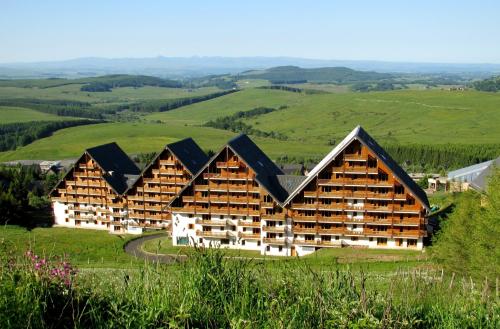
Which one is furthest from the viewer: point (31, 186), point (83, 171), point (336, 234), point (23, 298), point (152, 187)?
point (31, 186)

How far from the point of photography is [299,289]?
14508mm

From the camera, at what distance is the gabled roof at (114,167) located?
74.5 meters

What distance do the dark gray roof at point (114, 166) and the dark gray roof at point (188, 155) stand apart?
29.6 feet

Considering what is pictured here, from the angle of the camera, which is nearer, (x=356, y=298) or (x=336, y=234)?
(x=356, y=298)

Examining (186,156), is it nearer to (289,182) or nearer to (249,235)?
(249,235)

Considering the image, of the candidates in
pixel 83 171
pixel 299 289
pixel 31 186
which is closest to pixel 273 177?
pixel 83 171

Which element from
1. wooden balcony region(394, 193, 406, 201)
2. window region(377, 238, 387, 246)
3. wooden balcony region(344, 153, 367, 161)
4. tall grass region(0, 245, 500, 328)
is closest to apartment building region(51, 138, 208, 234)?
wooden balcony region(344, 153, 367, 161)

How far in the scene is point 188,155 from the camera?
72562 mm

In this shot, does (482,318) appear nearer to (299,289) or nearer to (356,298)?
(356,298)

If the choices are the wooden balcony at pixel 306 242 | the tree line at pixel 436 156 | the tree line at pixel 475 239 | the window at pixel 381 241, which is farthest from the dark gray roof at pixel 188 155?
the tree line at pixel 436 156

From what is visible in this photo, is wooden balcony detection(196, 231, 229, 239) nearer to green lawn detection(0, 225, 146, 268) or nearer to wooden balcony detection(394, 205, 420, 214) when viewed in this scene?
green lawn detection(0, 225, 146, 268)

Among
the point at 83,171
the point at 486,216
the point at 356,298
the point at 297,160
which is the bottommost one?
the point at 297,160

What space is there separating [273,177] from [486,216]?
32213mm

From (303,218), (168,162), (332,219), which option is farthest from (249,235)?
(168,162)
